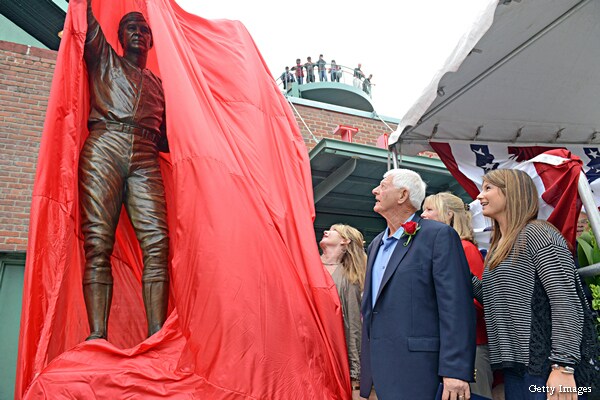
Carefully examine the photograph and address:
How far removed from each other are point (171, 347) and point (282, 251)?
31.8 inches

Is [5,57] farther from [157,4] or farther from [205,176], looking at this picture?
[205,176]

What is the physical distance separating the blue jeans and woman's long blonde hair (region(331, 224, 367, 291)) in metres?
1.34

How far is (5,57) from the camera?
6.44 m

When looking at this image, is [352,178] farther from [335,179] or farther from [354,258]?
[354,258]

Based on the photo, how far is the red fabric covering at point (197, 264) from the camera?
8.09 ft

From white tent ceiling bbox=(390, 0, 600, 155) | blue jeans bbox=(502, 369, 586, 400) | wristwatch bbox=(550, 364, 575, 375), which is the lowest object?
blue jeans bbox=(502, 369, 586, 400)

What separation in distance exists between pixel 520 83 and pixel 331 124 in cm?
516

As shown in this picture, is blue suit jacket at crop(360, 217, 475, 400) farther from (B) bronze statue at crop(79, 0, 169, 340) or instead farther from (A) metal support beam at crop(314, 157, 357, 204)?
(A) metal support beam at crop(314, 157, 357, 204)

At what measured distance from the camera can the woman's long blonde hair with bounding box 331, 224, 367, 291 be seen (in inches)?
138

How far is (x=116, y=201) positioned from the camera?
116 inches

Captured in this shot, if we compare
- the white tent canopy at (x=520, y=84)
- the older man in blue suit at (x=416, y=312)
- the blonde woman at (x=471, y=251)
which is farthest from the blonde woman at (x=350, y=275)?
the white tent canopy at (x=520, y=84)

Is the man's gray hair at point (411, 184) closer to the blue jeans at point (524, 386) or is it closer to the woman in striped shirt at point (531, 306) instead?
the woman in striped shirt at point (531, 306)

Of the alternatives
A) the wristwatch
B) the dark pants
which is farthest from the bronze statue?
the wristwatch

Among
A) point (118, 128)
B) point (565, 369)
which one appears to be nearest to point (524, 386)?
point (565, 369)
